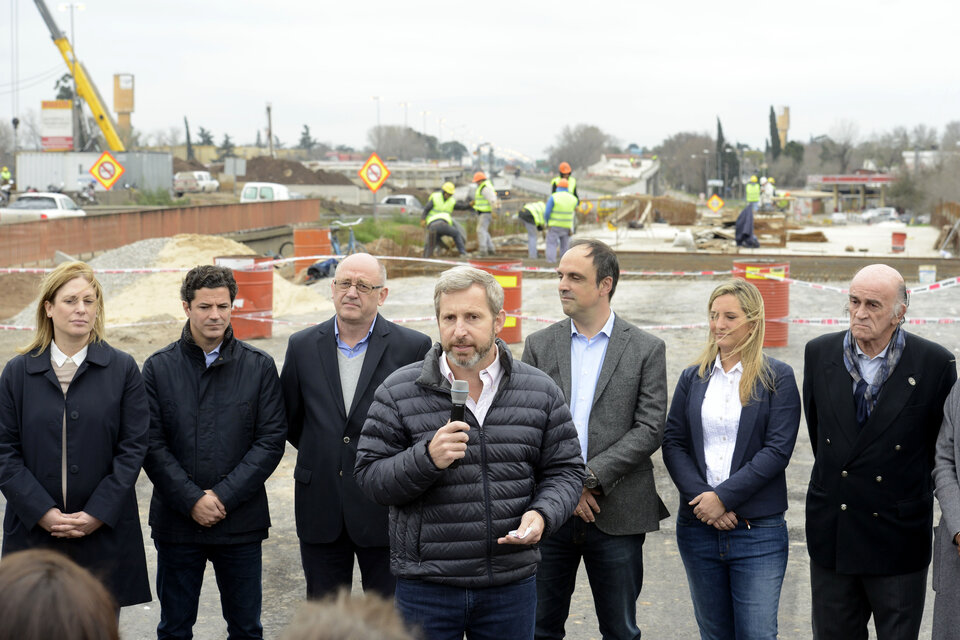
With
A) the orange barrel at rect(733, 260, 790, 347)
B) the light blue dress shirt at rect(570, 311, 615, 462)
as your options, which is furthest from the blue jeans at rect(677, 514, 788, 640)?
the orange barrel at rect(733, 260, 790, 347)

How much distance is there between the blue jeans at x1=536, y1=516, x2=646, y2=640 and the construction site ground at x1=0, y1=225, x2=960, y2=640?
34.1 inches

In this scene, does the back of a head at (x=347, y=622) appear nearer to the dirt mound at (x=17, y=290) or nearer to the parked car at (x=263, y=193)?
the dirt mound at (x=17, y=290)

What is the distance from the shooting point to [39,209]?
3481cm

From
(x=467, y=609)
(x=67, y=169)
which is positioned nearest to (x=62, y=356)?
(x=467, y=609)

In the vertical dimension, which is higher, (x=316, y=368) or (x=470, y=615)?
(x=316, y=368)

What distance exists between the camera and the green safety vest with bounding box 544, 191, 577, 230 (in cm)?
2084

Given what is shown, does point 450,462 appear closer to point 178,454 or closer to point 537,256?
point 178,454

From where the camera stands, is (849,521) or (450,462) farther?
(849,521)

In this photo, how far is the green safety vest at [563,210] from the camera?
2084 cm

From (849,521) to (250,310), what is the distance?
36.0 ft

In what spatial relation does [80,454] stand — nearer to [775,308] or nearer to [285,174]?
[775,308]

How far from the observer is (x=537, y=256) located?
24.9 m

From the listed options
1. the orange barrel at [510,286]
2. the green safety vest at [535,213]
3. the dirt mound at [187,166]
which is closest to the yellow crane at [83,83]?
the dirt mound at [187,166]

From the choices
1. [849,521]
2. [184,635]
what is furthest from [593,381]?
[184,635]
